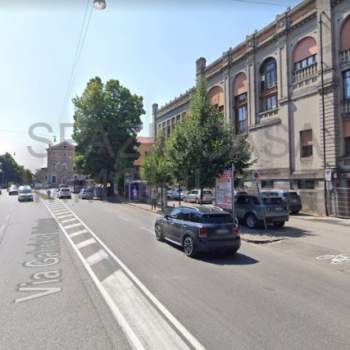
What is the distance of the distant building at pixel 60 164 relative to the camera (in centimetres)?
9844

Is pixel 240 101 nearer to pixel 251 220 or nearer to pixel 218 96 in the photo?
pixel 218 96

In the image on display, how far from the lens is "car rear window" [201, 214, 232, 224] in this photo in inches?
409

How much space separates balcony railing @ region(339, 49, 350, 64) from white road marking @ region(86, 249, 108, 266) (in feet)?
69.2

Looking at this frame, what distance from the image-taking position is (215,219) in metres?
10.5

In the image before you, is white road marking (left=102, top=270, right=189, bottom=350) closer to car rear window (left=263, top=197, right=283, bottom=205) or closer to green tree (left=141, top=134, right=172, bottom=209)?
car rear window (left=263, top=197, right=283, bottom=205)

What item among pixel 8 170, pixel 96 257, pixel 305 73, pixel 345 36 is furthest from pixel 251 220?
pixel 8 170

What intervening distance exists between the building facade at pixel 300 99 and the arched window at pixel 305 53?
0.24 feet

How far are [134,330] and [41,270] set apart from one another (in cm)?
436

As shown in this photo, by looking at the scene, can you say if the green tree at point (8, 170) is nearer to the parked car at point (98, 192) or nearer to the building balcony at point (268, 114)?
the parked car at point (98, 192)

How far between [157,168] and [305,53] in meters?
14.8

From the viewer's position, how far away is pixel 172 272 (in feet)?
27.3

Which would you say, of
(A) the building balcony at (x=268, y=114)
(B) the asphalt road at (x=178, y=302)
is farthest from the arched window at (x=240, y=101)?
(B) the asphalt road at (x=178, y=302)

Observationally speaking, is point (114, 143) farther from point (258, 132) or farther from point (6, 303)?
point (6, 303)

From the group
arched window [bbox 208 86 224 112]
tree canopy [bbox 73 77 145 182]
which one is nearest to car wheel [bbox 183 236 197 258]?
arched window [bbox 208 86 224 112]
